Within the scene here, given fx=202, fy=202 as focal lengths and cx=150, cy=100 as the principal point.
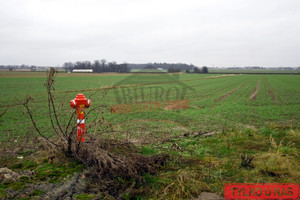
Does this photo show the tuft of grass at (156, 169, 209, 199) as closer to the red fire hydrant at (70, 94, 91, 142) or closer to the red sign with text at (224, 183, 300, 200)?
the red sign with text at (224, 183, 300, 200)

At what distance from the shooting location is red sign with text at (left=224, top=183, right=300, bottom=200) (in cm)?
256

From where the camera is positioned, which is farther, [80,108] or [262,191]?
[80,108]

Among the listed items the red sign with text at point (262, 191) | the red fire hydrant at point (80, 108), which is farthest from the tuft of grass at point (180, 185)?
the red fire hydrant at point (80, 108)

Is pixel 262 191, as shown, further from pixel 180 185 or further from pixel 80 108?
pixel 80 108

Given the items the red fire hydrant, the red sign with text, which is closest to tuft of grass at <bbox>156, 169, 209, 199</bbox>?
the red sign with text

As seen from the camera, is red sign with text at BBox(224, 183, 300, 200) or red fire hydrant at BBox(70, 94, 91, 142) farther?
red fire hydrant at BBox(70, 94, 91, 142)

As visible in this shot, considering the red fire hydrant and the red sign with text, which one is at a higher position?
the red fire hydrant

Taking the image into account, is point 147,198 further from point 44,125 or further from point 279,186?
point 44,125

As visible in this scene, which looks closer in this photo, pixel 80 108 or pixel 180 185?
pixel 180 185

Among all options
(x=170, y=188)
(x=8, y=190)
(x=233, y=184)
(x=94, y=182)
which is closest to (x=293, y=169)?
(x=233, y=184)

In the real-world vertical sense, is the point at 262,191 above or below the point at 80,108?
below

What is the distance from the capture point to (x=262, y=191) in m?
2.68

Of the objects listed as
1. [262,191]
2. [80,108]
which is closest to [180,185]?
[262,191]

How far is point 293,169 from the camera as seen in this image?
331 cm
